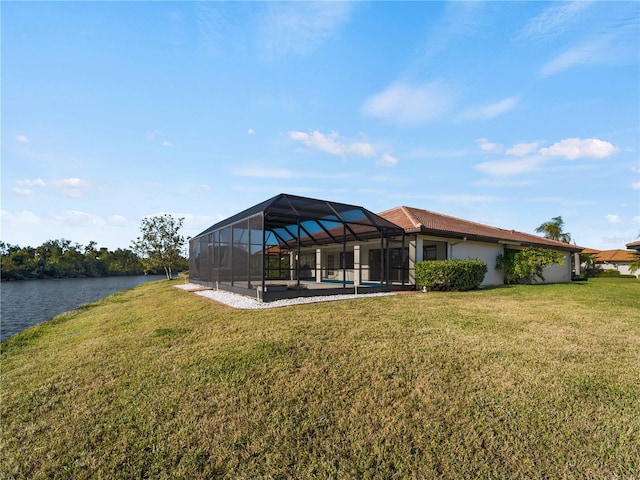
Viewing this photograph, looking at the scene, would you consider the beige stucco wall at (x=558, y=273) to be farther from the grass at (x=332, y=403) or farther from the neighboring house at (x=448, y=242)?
the grass at (x=332, y=403)

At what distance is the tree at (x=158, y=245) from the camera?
1294 inches

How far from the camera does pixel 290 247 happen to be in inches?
678

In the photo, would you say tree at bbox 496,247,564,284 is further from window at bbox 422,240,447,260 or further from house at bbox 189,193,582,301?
window at bbox 422,240,447,260

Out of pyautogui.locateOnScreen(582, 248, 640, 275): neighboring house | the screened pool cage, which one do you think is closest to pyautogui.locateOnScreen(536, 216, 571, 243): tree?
pyautogui.locateOnScreen(582, 248, 640, 275): neighboring house

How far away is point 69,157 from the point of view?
406 inches

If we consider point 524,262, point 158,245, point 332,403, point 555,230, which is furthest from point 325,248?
point 555,230

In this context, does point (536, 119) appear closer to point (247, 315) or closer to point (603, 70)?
point (603, 70)

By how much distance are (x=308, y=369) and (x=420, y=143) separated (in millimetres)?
11142

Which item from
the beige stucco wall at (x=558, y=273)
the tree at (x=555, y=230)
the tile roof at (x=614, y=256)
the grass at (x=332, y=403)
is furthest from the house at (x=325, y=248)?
the tile roof at (x=614, y=256)

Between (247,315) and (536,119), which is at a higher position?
(536,119)

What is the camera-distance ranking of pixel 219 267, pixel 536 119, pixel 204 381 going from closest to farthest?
1. pixel 204 381
2. pixel 536 119
3. pixel 219 267

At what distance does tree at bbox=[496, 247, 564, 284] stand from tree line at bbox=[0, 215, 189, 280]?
101ft

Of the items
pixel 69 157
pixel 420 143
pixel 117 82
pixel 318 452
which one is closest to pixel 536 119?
pixel 420 143

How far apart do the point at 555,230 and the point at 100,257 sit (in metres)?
76.8
